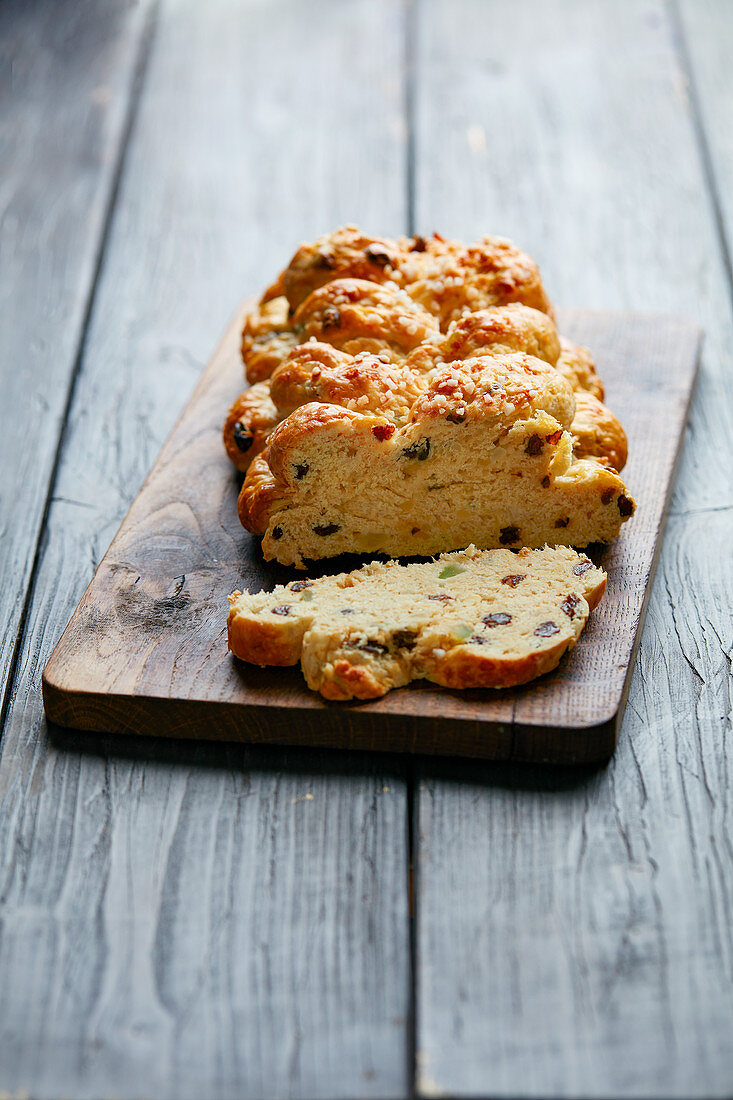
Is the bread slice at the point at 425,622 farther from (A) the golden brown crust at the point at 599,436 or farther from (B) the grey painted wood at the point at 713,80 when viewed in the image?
(B) the grey painted wood at the point at 713,80

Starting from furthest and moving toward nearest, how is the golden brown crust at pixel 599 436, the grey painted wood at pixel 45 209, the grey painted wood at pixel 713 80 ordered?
the grey painted wood at pixel 713 80
the grey painted wood at pixel 45 209
the golden brown crust at pixel 599 436

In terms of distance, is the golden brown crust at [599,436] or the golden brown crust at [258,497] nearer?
the golden brown crust at [258,497]

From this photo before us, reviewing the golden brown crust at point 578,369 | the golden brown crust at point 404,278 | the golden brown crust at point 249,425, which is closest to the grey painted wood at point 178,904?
the golden brown crust at point 249,425

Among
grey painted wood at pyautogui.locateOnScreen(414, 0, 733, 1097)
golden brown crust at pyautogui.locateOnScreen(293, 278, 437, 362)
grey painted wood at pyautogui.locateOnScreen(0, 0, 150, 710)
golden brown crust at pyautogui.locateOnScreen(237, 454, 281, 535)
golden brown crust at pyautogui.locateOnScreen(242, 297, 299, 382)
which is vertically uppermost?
golden brown crust at pyautogui.locateOnScreen(293, 278, 437, 362)

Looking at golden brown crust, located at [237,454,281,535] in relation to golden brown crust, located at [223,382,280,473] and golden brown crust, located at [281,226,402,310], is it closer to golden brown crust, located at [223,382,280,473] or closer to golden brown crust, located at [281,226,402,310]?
golden brown crust, located at [223,382,280,473]

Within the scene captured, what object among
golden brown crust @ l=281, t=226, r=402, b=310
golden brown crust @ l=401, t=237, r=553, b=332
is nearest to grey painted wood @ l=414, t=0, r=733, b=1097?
golden brown crust @ l=401, t=237, r=553, b=332
